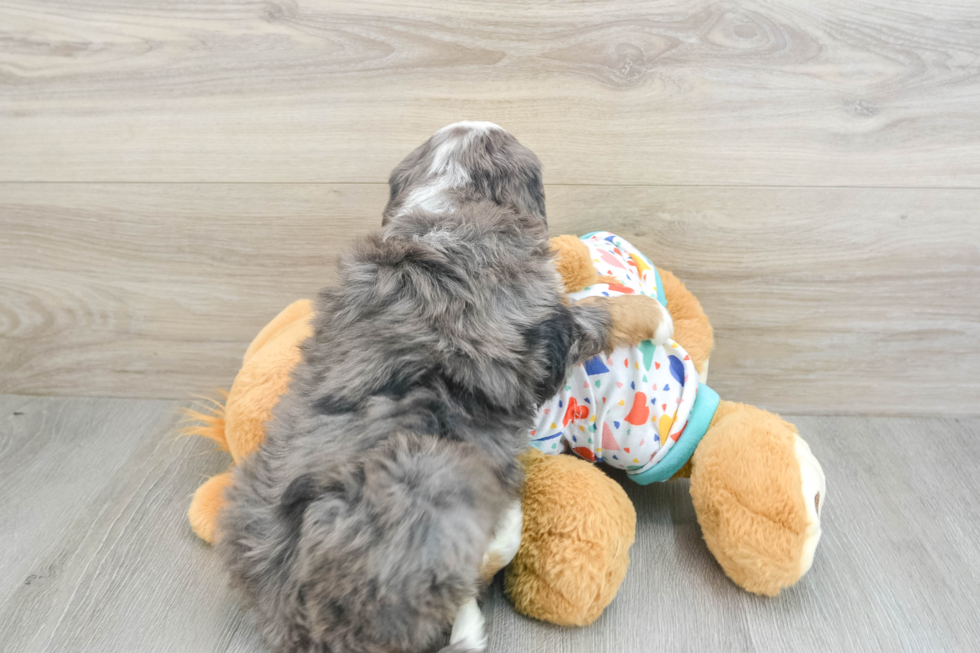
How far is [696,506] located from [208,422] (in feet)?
2.97

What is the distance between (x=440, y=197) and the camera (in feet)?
3.04

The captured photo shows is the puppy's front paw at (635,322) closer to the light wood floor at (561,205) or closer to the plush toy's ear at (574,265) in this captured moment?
the plush toy's ear at (574,265)

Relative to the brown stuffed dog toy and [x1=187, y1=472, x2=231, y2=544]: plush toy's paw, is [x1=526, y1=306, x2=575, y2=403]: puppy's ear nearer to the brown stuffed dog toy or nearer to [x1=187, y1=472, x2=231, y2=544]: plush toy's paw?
the brown stuffed dog toy

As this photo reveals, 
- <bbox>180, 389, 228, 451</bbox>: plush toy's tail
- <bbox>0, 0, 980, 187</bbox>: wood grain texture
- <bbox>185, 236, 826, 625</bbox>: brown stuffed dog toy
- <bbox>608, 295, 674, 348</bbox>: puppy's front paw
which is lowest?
<bbox>180, 389, 228, 451</bbox>: plush toy's tail

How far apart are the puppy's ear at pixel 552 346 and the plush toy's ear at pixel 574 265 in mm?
134

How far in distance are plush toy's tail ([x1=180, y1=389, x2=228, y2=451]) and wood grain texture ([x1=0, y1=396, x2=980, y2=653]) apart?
1.5 inches

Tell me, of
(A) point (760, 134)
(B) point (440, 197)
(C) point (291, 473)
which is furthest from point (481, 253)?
(A) point (760, 134)

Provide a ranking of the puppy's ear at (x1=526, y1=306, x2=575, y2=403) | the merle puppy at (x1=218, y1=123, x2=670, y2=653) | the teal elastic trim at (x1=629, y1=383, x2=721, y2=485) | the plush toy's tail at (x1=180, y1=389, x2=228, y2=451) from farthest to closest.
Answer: the plush toy's tail at (x1=180, y1=389, x2=228, y2=451) → the teal elastic trim at (x1=629, y1=383, x2=721, y2=485) → the puppy's ear at (x1=526, y1=306, x2=575, y2=403) → the merle puppy at (x1=218, y1=123, x2=670, y2=653)

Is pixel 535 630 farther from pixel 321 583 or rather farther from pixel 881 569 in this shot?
pixel 881 569

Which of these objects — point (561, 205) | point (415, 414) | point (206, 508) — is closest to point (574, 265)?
point (561, 205)

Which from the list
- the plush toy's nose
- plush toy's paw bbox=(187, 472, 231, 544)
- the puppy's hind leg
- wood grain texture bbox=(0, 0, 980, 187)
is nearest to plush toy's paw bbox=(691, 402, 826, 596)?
the plush toy's nose

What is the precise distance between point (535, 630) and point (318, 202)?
82 centimetres

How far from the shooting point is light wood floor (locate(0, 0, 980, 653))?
3.42 feet

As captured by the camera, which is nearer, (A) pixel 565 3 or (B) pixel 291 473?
(B) pixel 291 473
